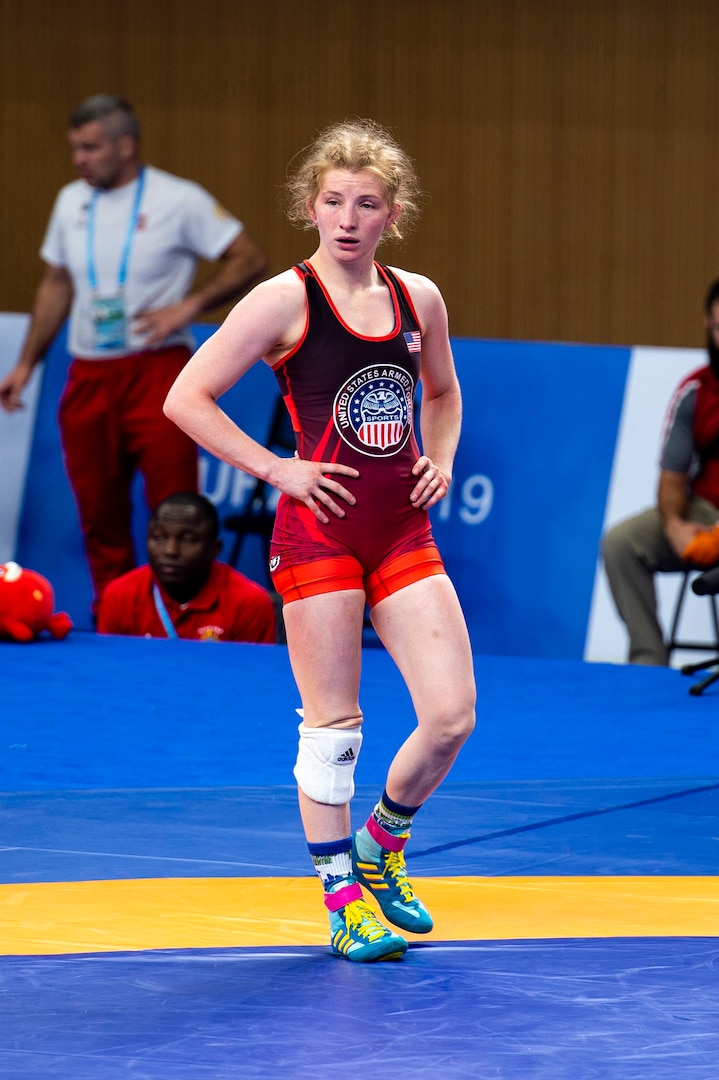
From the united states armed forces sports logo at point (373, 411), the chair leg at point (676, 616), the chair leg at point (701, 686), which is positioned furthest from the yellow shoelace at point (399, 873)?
the chair leg at point (676, 616)

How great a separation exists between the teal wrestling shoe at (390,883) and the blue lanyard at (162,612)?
10.8 feet

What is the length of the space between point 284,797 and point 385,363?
1454 mm

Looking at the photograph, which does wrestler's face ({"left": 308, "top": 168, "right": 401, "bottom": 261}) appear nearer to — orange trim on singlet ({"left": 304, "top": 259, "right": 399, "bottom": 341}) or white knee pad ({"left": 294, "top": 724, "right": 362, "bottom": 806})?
orange trim on singlet ({"left": 304, "top": 259, "right": 399, "bottom": 341})

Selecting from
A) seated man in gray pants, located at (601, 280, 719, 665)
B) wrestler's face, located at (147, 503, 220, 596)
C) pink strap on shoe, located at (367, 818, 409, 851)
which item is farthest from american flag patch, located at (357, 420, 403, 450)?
seated man in gray pants, located at (601, 280, 719, 665)

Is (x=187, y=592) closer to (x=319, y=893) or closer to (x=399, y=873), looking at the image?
(x=319, y=893)

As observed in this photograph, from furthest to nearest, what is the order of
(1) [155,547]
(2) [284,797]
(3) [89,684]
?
(1) [155,547] → (3) [89,684] → (2) [284,797]

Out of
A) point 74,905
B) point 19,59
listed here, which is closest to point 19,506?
point 19,59

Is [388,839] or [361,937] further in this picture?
[388,839]

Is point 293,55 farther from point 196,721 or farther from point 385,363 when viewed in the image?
point 385,363

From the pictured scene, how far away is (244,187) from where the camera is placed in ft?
31.6

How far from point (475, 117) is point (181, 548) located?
165 inches

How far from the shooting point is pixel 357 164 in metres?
3.05

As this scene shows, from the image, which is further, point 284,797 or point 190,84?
point 190,84

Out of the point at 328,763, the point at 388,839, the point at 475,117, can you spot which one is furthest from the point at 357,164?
the point at 475,117
